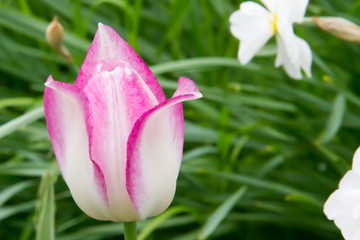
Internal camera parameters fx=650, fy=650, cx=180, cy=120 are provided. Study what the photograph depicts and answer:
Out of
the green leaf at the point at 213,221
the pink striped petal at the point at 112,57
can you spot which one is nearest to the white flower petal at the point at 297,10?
the pink striped petal at the point at 112,57

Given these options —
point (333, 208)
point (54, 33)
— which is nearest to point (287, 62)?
point (333, 208)

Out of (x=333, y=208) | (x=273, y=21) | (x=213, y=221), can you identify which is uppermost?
(x=273, y=21)

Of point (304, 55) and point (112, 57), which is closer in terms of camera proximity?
point (112, 57)

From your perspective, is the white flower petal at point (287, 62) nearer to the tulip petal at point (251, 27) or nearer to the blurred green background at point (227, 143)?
the tulip petal at point (251, 27)

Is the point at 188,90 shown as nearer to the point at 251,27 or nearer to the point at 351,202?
the point at 351,202

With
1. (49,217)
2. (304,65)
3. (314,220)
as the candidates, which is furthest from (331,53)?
(49,217)

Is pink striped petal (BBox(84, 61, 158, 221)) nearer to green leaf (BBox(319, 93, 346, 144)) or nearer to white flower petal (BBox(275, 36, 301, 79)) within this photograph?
white flower petal (BBox(275, 36, 301, 79))

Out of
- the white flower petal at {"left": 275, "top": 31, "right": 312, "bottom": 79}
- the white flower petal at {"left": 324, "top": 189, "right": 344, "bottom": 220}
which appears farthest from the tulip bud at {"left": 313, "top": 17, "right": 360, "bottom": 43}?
the white flower petal at {"left": 324, "top": 189, "right": 344, "bottom": 220}
